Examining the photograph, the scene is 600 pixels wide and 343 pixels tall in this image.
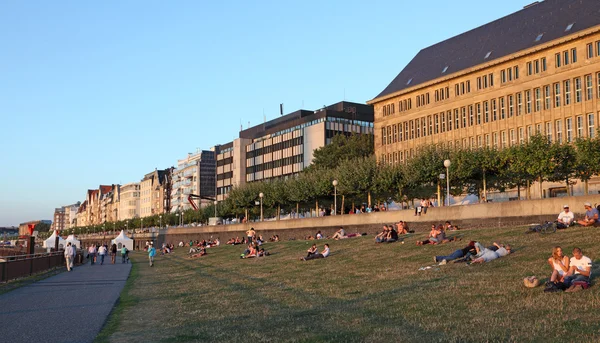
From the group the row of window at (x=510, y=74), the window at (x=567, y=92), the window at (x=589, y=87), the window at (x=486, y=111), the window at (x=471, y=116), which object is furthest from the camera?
the window at (x=471, y=116)

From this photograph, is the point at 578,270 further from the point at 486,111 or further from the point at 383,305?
the point at 486,111

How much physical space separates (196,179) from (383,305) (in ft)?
527

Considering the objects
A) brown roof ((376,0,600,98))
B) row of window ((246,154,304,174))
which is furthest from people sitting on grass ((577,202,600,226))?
row of window ((246,154,304,174))

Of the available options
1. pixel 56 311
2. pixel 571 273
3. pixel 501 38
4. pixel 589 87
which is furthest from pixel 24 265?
pixel 501 38

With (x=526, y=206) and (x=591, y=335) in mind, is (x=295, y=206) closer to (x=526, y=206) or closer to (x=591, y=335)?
(x=526, y=206)

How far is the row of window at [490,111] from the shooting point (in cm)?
6881

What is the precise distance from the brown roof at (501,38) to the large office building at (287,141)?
16.0 m

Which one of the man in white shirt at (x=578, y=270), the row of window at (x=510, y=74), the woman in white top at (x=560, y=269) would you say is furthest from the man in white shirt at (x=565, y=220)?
the row of window at (x=510, y=74)

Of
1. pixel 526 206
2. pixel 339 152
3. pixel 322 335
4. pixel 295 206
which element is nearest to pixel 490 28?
pixel 339 152

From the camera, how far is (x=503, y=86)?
→ 3022 inches

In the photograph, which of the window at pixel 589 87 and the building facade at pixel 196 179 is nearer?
the window at pixel 589 87

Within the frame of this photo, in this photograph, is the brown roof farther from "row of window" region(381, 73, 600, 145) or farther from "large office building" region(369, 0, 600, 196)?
"row of window" region(381, 73, 600, 145)

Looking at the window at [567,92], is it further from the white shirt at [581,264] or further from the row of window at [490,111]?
the white shirt at [581,264]

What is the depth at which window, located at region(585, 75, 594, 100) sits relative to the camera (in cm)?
6601
